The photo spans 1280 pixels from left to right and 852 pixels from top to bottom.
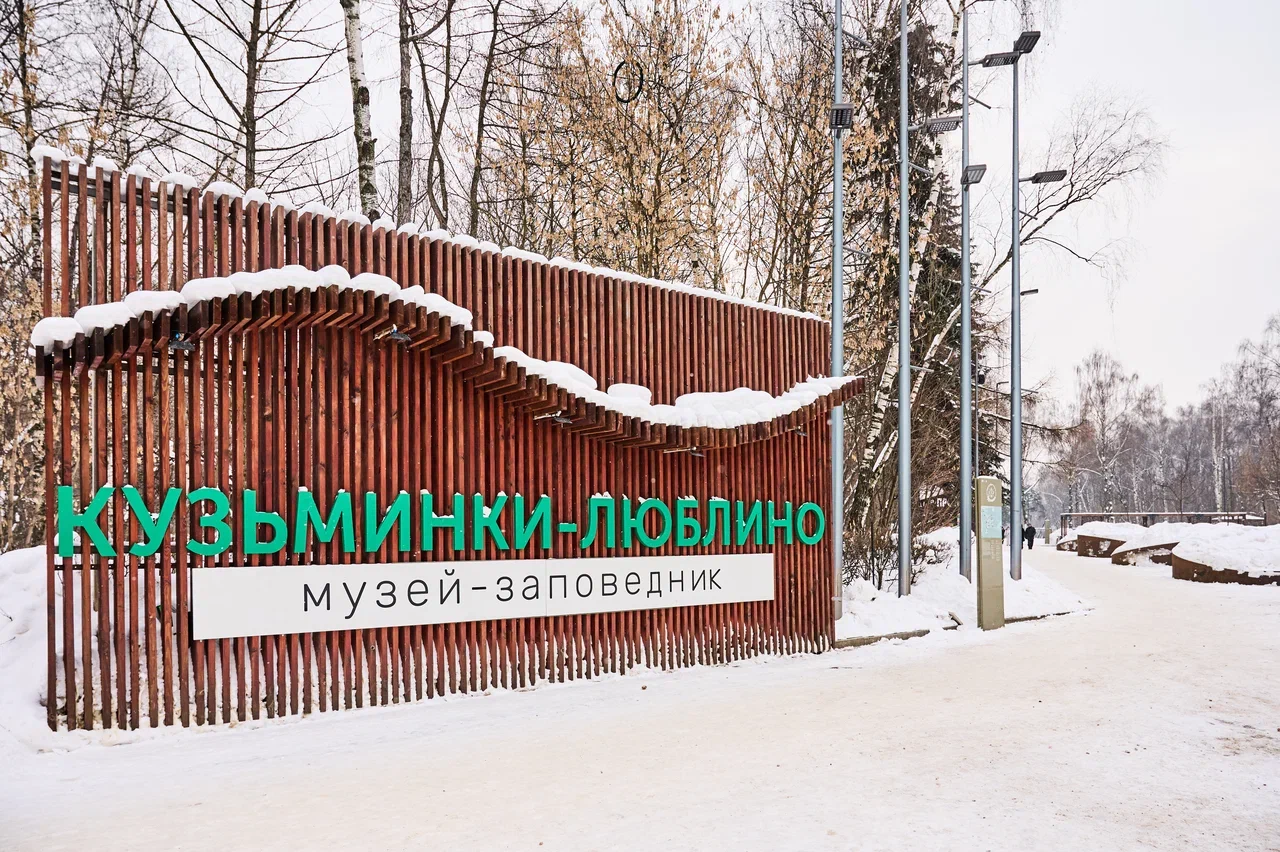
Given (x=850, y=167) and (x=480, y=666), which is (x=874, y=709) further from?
(x=850, y=167)

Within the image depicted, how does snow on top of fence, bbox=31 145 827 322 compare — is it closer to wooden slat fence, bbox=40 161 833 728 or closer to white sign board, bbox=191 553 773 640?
wooden slat fence, bbox=40 161 833 728

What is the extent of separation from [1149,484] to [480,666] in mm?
84885

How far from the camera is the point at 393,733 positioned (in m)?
7.18

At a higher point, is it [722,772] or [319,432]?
[319,432]

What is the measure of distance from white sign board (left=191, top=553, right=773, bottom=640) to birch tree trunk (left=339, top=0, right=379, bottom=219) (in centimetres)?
505

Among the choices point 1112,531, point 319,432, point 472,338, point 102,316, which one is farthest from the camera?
point 1112,531

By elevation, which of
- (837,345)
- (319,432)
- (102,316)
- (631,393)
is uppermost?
(837,345)

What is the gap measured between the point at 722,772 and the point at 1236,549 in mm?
20412

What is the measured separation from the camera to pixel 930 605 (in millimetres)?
14430

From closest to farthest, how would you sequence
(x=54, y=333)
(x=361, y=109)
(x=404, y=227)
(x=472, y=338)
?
(x=54, y=333) → (x=472, y=338) → (x=404, y=227) → (x=361, y=109)

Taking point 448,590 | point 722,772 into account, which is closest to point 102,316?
point 448,590

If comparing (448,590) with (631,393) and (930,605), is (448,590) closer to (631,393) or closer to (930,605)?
(631,393)

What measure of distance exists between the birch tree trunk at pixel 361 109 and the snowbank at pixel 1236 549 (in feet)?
62.7

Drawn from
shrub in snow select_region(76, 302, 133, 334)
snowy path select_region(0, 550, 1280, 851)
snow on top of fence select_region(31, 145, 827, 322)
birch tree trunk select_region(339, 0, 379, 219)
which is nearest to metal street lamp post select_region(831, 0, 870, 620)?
snow on top of fence select_region(31, 145, 827, 322)
